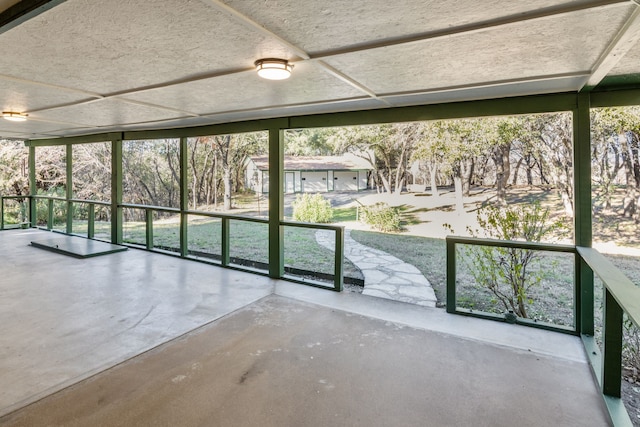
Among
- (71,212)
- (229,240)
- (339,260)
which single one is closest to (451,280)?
(339,260)

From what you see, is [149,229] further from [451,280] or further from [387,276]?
[451,280]

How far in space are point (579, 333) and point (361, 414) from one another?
247 cm

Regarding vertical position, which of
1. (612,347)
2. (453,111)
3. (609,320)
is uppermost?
(453,111)

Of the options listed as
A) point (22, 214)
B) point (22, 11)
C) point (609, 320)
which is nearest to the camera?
point (22, 11)

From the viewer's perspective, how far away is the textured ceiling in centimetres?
175

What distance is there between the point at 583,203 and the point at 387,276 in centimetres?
400

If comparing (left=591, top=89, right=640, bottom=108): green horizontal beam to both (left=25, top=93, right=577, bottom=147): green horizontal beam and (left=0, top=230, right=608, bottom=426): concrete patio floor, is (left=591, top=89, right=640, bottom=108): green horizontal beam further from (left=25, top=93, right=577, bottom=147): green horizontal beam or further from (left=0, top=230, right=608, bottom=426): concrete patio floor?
(left=0, top=230, right=608, bottom=426): concrete patio floor

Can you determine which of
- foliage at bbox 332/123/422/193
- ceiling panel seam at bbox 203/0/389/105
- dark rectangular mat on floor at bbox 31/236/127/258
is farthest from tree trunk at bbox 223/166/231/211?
ceiling panel seam at bbox 203/0/389/105

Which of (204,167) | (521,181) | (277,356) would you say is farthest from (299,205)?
(277,356)

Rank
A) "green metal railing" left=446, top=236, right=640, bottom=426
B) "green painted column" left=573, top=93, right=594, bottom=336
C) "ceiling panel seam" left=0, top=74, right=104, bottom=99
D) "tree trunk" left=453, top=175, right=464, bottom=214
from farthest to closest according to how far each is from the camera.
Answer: "tree trunk" left=453, top=175, right=464, bottom=214
"green painted column" left=573, top=93, right=594, bottom=336
"ceiling panel seam" left=0, top=74, right=104, bottom=99
"green metal railing" left=446, top=236, right=640, bottom=426

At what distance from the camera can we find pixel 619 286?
2.07m

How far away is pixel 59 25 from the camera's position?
76.9 inches

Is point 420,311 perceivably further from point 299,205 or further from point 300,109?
point 299,205

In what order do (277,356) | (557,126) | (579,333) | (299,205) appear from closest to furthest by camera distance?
(277,356), (579,333), (557,126), (299,205)
